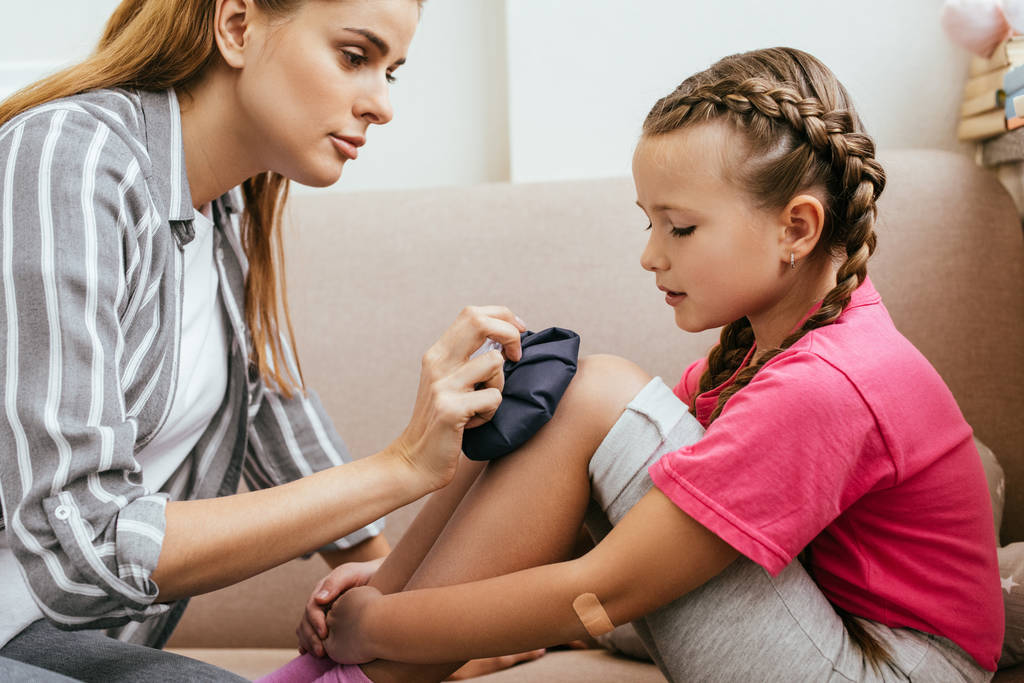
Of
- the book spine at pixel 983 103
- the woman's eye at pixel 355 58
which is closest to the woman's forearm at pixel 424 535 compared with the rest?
the woman's eye at pixel 355 58

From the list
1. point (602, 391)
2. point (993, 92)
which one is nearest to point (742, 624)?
point (602, 391)

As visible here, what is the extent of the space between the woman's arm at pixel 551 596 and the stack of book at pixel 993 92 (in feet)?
3.07

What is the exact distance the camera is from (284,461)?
1216 mm

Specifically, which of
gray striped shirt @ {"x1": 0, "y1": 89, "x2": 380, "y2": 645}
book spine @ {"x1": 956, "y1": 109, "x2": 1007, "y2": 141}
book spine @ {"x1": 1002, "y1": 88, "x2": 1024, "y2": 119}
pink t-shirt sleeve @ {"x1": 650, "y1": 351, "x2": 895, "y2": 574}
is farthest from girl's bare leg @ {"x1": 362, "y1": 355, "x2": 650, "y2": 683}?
book spine @ {"x1": 956, "y1": 109, "x2": 1007, "y2": 141}

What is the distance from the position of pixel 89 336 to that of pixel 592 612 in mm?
490

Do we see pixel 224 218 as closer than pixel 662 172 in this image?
No

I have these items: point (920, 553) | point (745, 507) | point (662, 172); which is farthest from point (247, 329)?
point (920, 553)

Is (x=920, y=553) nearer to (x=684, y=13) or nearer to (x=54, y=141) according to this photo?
(x=54, y=141)

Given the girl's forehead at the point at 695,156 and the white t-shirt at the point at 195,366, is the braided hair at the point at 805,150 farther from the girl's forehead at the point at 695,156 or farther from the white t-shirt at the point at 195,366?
the white t-shirt at the point at 195,366

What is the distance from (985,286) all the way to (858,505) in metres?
0.68

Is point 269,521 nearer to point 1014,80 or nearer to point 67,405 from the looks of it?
point 67,405

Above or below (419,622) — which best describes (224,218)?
above

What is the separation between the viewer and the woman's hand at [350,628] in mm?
890

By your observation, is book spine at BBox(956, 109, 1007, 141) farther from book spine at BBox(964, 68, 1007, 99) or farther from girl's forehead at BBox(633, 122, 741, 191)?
girl's forehead at BBox(633, 122, 741, 191)
